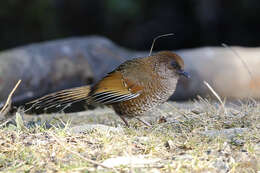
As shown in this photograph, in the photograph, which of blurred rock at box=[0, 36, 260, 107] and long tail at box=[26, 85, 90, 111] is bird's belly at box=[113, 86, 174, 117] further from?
blurred rock at box=[0, 36, 260, 107]

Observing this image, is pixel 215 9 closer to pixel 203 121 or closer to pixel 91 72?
pixel 91 72

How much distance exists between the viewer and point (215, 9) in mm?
11562

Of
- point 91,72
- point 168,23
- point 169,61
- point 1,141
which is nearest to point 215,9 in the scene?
point 168,23

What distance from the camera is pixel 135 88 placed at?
4363 mm

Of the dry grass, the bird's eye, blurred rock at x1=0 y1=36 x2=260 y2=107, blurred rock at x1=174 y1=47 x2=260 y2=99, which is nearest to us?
the dry grass

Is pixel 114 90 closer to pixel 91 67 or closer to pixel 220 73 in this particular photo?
pixel 91 67

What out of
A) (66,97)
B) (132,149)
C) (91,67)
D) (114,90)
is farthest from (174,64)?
(91,67)

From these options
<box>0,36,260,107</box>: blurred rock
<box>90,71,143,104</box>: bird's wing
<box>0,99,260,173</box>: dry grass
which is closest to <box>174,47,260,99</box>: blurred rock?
<box>0,36,260,107</box>: blurred rock

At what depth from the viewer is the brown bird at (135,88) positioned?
14.1ft

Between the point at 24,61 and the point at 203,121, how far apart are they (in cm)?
497

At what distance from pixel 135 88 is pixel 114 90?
8.4 inches

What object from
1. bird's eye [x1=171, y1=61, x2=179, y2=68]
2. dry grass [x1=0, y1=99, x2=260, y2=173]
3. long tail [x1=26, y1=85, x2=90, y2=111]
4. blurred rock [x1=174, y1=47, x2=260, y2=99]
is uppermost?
bird's eye [x1=171, y1=61, x2=179, y2=68]

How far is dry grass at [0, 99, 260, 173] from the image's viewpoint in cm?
300

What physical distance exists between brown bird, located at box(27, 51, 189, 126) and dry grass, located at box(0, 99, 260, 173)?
50 cm
